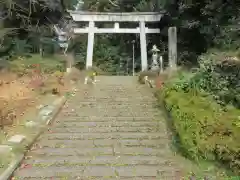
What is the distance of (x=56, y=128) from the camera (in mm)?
8039

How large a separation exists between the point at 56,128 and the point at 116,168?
8.22 ft

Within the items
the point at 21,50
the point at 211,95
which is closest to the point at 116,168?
the point at 211,95

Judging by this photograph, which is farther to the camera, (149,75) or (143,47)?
(143,47)

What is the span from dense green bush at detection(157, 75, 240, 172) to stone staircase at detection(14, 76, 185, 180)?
0.51m

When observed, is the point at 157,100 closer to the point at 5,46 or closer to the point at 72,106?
the point at 72,106

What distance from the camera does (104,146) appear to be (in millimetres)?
7016

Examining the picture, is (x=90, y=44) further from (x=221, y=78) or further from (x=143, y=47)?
(x=221, y=78)

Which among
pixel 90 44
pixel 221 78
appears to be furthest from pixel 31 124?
pixel 90 44

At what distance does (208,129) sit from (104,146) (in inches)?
85.3

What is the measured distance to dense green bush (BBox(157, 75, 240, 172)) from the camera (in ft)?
19.4

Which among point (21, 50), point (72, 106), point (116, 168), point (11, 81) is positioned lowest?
point (116, 168)

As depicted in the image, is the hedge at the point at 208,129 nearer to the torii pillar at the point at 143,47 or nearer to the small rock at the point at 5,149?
the small rock at the point at 5,149

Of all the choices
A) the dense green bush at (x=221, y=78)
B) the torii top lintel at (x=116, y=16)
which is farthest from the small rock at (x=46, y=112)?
the torii top lintel at (x=116, y=16)

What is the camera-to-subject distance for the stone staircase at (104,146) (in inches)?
231
